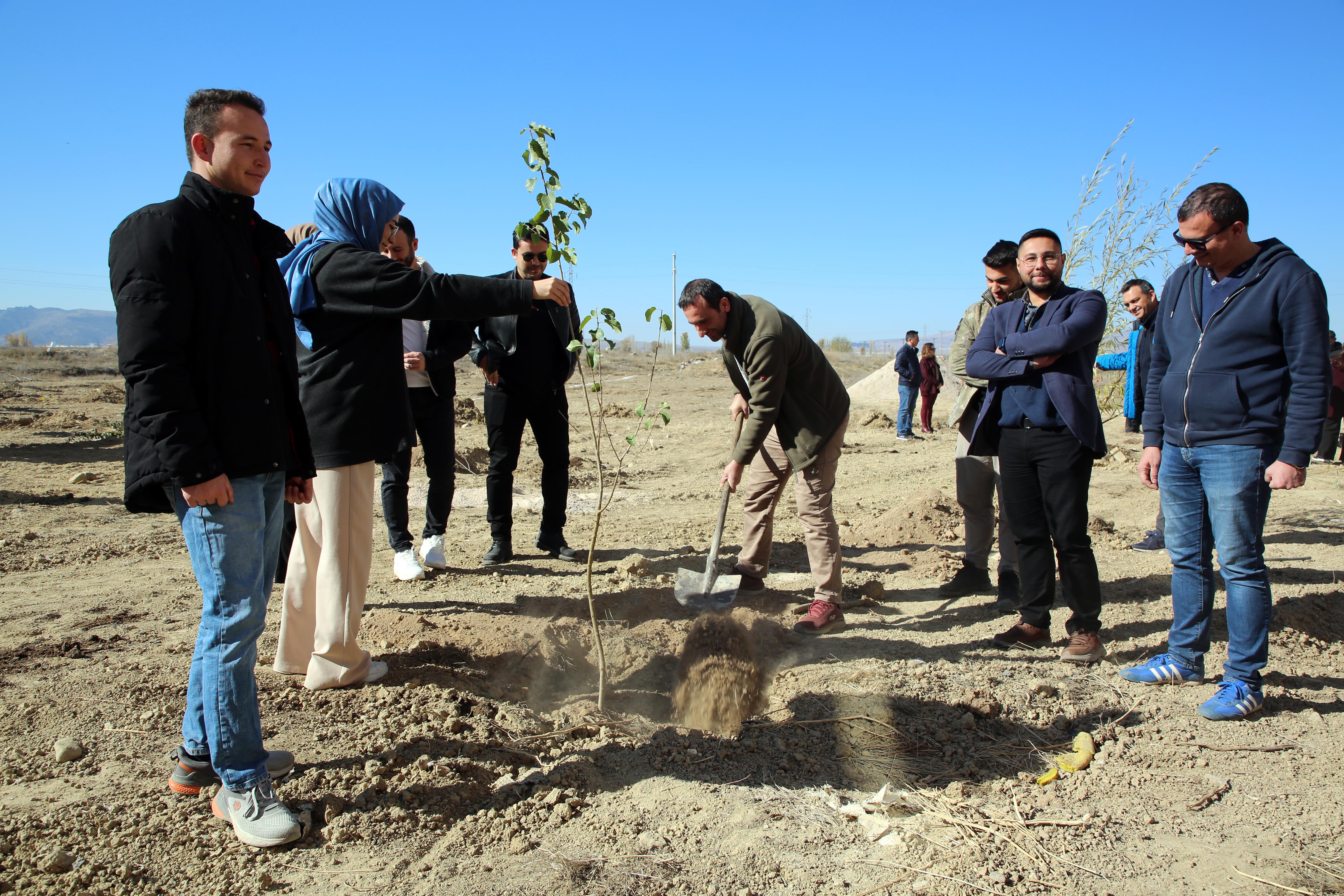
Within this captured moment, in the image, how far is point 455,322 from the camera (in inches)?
184

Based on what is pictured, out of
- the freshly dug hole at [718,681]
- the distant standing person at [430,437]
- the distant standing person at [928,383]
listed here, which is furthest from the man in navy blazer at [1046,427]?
the distant standing person at [928,383]

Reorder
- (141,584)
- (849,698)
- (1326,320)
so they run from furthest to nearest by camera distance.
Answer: (141,584) → (849,698) → (1326,320)

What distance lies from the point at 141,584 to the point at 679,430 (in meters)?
9.00

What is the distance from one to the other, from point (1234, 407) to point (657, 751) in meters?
2.48

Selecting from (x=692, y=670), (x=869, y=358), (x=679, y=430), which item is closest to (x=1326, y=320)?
(x=692, y=670)

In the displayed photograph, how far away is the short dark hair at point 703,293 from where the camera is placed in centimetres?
388

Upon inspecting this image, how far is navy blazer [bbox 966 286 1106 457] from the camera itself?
3393 millimetres

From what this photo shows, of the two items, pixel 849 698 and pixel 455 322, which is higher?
pixel 455 322

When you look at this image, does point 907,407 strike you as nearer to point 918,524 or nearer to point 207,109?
point 918,524

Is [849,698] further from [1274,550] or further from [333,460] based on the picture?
[1274,550]

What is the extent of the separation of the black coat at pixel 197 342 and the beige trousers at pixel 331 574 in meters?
0.73

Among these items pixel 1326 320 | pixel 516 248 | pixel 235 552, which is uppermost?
pixel 516 248

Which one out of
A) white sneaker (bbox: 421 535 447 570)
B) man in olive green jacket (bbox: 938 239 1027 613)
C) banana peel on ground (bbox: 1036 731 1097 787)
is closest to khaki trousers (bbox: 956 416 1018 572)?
man in olive green jacket (bbox: 938 239 1027 613)

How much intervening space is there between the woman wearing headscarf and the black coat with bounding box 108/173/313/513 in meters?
0.60
